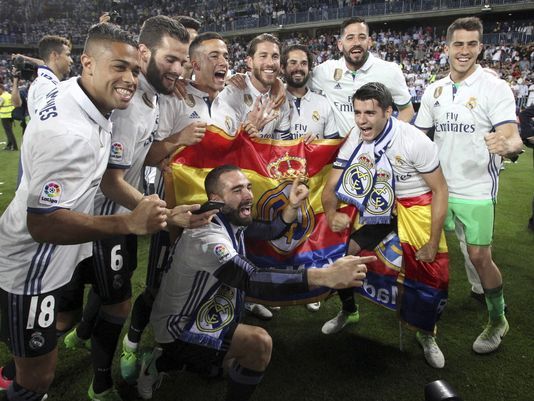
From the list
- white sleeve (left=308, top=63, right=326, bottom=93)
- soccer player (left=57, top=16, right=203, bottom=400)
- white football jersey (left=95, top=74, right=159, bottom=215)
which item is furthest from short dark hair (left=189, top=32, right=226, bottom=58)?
white sleeve (left=308, top=63, right=326, bottom=93)

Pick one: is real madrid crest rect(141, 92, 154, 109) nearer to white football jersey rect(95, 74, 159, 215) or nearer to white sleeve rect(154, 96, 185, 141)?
white football jersey rect(95, 74, 159, 215)

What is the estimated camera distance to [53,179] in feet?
5.67

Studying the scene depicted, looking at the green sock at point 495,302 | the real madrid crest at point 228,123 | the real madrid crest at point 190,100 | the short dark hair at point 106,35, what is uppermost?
the short dark hair at point 106,35

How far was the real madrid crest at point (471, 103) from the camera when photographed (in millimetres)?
3242

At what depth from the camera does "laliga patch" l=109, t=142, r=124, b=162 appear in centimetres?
236

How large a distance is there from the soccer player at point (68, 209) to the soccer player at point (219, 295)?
0.55 m

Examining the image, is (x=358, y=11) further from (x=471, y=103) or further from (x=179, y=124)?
(x=179, y=124)

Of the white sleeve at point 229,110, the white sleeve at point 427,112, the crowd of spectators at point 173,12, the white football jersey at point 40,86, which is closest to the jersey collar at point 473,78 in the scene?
the white sleeve at point 427,112

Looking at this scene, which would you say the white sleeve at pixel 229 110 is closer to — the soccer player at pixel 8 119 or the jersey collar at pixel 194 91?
the jersey collar at pixel 194 91

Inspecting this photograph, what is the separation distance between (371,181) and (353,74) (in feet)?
4.08

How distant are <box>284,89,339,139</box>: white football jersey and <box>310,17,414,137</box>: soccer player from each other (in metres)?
0.12

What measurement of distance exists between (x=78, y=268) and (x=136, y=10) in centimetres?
4501

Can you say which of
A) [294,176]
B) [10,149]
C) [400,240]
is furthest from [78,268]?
[10,149]

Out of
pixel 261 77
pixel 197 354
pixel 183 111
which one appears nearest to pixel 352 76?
pixel 261 77
